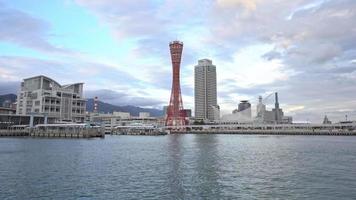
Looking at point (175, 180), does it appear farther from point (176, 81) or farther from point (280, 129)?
point (280, 129)

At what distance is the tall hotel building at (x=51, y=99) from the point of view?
451ft

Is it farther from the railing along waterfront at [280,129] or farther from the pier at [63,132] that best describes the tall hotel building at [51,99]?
the railing along waterfront at [280,129]

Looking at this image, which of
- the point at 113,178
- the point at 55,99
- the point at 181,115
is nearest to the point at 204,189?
the point at 113,178

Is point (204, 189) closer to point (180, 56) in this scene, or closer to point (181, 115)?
point (180, 56)

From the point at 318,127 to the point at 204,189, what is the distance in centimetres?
15196

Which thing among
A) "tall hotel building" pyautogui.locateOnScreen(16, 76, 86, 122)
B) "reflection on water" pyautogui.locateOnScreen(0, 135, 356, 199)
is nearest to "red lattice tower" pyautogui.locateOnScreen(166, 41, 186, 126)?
"tall hotel building" pyautogui.locateOnScreen(16, 76, 86, 122)

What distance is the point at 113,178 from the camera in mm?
26609

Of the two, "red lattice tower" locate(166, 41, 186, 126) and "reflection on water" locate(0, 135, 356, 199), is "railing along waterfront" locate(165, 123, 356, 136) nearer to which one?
"red lattice tower" locate(166, 41, 186, 126)

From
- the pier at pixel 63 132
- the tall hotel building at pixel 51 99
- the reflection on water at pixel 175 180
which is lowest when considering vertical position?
the reflection on water at pixel 175 180

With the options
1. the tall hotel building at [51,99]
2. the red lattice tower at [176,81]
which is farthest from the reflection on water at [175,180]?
the red lattice tower at [176,81]

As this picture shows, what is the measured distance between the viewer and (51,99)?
13812cm

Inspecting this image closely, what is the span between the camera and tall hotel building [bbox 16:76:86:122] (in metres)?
137

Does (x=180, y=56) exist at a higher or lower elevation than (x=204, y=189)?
higher

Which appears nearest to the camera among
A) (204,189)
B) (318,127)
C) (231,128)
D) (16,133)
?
(204,189)
